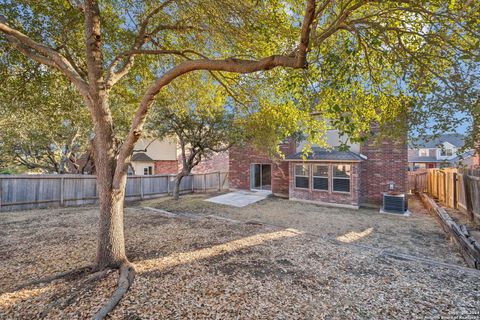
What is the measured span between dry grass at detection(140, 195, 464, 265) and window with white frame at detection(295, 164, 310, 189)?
3.68 ft

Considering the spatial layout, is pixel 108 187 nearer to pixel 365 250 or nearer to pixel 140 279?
pixel 140 279

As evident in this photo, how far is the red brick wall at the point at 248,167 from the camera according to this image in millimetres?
13883

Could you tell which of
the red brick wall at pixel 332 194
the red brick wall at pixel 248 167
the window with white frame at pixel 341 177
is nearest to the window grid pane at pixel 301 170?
the red brick wall at pixel 332 194

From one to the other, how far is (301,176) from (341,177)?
6.91 feet

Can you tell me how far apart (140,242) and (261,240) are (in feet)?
9.06

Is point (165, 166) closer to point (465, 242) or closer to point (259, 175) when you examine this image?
point (259, 175)

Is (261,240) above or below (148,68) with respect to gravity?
below

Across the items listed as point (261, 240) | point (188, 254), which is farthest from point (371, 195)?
point (188, 254)

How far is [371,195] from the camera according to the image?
11.2 meters

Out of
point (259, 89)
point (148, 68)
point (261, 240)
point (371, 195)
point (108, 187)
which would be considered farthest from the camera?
point (371, 195)

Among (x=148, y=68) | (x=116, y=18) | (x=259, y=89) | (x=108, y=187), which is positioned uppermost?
(x=116, y=18)

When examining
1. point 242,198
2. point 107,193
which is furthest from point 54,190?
point 242,198

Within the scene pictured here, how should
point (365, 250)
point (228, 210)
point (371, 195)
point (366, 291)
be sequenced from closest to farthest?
point (366, 291)
point (365, 250)
point (228, 210)
point (371, 195)

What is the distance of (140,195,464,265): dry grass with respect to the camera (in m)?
5.73
